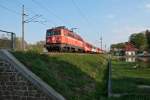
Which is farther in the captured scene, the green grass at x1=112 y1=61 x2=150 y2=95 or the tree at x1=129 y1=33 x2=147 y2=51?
the tree at x1=129 y1=33 x2=147 y2=51

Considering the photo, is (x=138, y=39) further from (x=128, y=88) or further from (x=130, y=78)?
(x=128, y=88)

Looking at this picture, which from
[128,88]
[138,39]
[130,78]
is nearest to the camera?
[128,88]

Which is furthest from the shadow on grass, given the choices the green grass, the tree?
the tree

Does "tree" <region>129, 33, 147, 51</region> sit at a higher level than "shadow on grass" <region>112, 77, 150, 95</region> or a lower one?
higher

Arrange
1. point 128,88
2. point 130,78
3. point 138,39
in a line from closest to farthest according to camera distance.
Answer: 1. point 128,88
2. point 130,78
3. point 138,39

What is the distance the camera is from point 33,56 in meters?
14.6

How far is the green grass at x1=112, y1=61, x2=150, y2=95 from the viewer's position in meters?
17.5

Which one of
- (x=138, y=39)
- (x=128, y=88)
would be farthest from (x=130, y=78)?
(x=138, y=39)

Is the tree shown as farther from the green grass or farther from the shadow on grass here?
the shadow on grass

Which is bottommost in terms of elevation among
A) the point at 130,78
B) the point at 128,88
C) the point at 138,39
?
the point at 128,88

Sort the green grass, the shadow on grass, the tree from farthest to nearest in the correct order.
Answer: the tree < the green grass < the shadow on grass

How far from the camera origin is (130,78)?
25.0m

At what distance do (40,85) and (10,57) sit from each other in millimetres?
1401

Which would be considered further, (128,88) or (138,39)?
(138,39)
